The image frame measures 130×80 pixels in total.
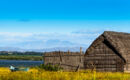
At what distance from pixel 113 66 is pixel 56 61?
7402 millimetres

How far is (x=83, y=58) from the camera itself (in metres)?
38.1

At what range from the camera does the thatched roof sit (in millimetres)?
35188

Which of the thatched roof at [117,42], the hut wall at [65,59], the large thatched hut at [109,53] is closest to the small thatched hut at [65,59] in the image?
the hut wall at [65,59]

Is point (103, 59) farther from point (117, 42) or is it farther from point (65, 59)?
point (65, 59)

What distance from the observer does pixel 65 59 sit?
1559 inches

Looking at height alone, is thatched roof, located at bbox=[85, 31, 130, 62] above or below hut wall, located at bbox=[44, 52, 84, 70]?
above

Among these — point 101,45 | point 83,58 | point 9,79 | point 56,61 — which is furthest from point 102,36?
point 9,79

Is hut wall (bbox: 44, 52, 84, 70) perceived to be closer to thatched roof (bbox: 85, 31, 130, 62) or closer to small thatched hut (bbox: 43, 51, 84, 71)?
small thatched hut (bbox: 43, 51, 84, 71)

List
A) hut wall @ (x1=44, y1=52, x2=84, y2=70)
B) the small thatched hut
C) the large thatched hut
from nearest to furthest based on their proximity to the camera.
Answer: the large thatched hut → the small thatched hut → hut wall @ (x1=44, y1=52, x2=84, y2=70)

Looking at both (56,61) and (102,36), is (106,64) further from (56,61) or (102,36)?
(56,61)

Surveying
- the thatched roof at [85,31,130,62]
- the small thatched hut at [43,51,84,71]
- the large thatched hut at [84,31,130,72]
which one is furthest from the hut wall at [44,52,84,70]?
the thatched roof at [85,31,130,62]

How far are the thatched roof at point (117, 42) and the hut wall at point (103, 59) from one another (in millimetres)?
453

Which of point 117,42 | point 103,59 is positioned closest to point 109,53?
point 103,59

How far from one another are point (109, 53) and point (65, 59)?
19.5 feet
